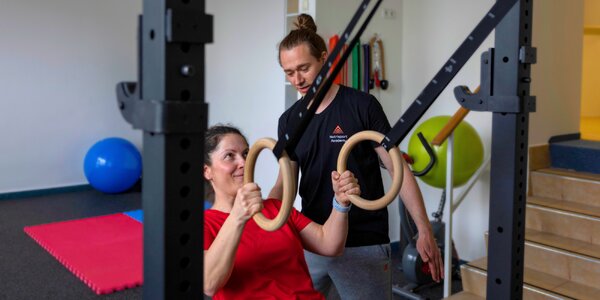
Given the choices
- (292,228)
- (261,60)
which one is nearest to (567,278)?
(292,228)

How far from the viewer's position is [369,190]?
2045mm

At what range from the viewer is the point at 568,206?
3.69m

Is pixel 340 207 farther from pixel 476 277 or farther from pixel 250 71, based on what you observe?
pixel 250 71

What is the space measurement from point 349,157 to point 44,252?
346cm

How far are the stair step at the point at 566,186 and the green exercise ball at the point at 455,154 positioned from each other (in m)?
0.46

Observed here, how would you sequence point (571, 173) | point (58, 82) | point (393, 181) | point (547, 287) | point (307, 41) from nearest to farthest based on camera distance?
point (393, 181) → point (307, 41) → point (547, 287) → point (571, 173) → point (58, 82)

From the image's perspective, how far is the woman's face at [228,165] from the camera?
1771 millimetres

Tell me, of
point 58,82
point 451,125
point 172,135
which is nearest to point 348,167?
point 172,135

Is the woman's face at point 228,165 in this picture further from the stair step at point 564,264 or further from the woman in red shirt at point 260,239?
the stair step at point 564,264

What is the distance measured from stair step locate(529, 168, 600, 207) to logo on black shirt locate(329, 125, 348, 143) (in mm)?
2420

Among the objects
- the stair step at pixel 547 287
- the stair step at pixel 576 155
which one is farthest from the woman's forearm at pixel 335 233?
the stair step at pixel 576 155

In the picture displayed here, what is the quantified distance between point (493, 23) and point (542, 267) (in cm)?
259

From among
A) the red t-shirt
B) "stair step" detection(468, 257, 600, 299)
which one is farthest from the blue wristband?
"stair step" detection(468, 257, 600, 299)

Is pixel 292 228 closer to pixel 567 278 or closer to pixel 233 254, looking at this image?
pixel 233 254
